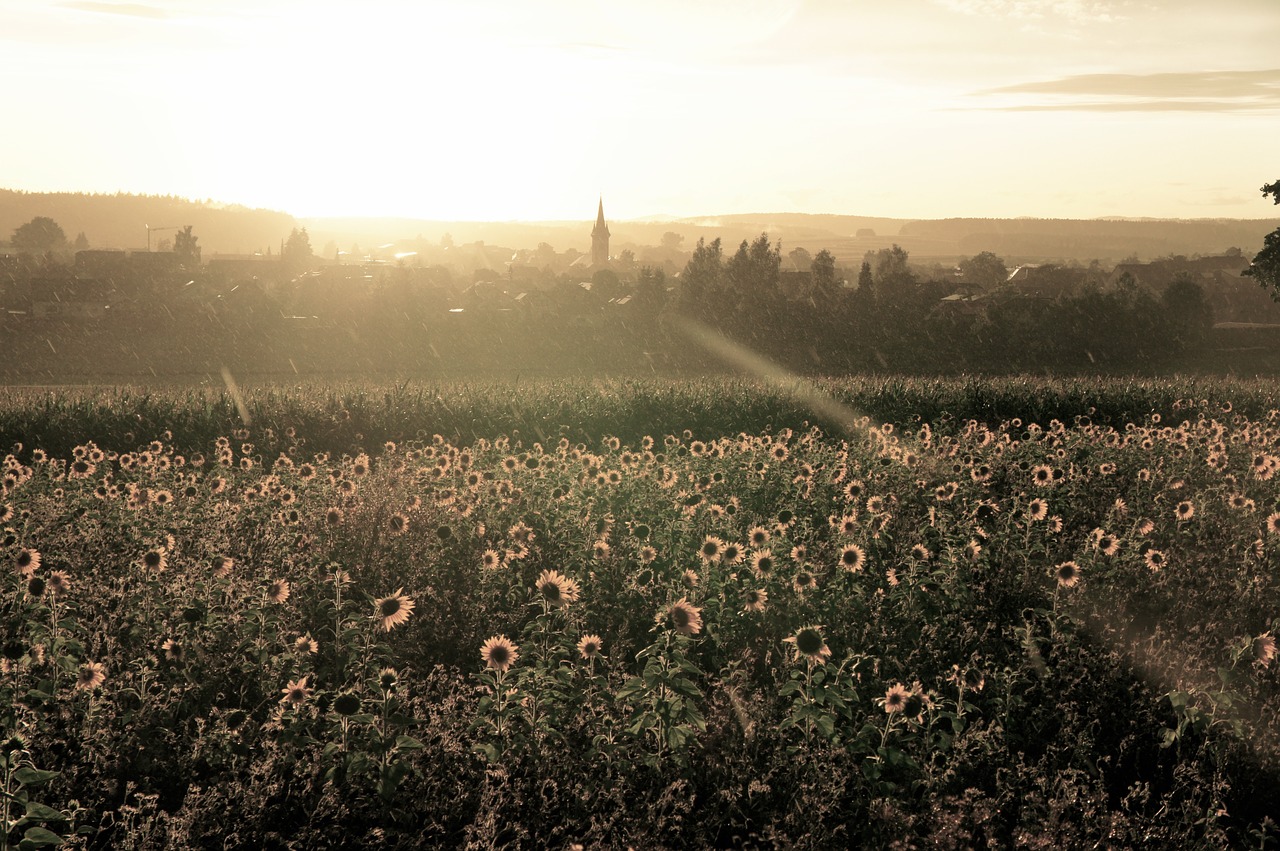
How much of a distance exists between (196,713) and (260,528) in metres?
3.21

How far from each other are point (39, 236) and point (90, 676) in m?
140

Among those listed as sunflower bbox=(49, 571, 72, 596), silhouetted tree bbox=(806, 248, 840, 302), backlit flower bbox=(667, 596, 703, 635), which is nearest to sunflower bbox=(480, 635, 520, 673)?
backlit flower bbox=(667, 596, 703, 635)

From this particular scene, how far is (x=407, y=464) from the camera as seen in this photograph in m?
11.1

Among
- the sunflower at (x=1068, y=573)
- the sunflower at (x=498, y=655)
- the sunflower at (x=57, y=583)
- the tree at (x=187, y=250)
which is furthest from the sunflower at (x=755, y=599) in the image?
the tree at (x=187, y=250)

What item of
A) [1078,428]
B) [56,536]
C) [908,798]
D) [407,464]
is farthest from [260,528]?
[1078,428]

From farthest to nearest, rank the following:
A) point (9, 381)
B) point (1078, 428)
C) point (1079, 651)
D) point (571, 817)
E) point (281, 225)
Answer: point (281, 225)
point (9, 381)
point (1078, 428)
point (1079, 651)
point (571, 817)

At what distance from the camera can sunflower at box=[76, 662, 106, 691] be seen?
4.95 metres

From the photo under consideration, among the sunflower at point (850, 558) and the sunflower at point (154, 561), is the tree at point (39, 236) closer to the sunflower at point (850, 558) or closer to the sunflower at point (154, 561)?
the sunflower at point (154, 561)

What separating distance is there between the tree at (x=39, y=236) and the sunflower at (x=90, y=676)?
438 feet

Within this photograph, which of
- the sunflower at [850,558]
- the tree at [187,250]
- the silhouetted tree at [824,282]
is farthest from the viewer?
the tree at [187,250]

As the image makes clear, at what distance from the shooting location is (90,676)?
16.5 feet

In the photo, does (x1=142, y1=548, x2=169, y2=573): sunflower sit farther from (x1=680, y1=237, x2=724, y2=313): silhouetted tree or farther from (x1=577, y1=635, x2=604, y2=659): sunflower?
(x1=680, y1=237, x2=724, y2=313): silhouetted tree

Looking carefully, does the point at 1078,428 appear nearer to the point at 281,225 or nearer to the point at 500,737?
the point at 500,737

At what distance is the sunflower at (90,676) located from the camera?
495cm
